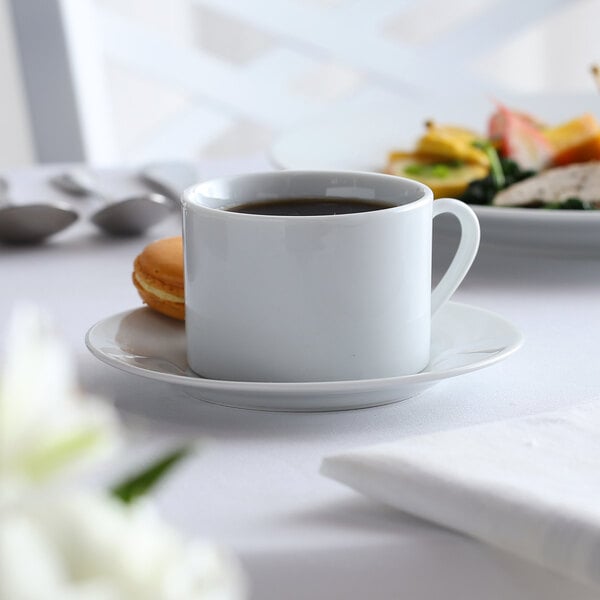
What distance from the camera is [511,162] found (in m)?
1.11

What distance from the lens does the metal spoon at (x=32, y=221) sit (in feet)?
3.13

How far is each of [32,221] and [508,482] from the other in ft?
2.15

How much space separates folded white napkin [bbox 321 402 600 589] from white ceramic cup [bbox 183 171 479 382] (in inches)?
4.1

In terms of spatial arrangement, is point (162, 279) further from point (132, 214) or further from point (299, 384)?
point (132, 214)

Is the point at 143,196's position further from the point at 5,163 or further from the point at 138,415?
the point at 5,163

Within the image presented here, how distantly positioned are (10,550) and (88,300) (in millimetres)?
665

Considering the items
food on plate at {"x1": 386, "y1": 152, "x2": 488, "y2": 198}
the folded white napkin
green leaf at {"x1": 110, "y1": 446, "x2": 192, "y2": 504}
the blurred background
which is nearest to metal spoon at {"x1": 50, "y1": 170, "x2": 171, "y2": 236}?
food on plate at {"x1": 386, "y1": 152, "x2": 488, "y2": 198}

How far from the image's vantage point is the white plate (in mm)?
836

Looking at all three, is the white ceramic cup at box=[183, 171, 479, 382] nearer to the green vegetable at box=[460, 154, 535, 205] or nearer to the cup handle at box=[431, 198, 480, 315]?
the cup handle at box=[431, 198, 480, 315]

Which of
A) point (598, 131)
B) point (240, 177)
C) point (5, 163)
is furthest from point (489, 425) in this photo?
point (5, 163)

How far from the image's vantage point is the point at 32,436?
0.16m

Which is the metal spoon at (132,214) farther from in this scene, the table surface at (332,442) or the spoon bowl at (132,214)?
the table surface at (332,442)

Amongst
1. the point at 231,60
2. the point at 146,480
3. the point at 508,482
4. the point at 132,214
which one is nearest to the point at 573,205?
the point at 132,214

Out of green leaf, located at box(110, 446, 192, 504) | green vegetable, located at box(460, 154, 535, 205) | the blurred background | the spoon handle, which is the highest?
green leaf, located at box(110, 446, 192, 504)
